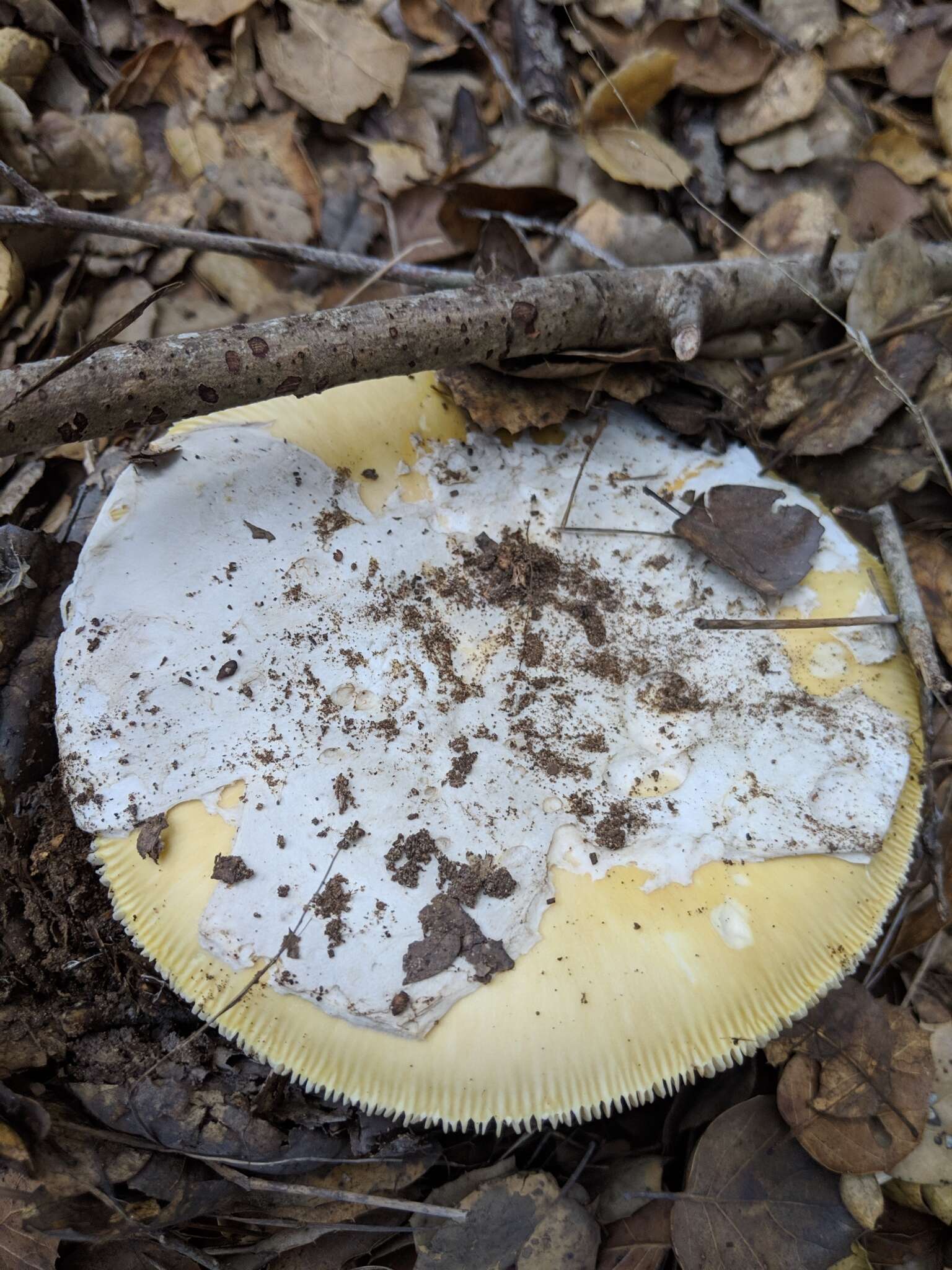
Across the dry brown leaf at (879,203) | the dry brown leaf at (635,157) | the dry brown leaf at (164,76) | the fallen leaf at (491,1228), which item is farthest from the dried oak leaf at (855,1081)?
the dry brown leaf at (164,76)

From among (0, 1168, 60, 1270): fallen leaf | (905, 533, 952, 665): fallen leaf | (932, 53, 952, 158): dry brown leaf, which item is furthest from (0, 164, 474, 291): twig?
(0, 1168, 60, 1270): fallen leaf

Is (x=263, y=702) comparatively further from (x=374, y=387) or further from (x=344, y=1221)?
(x=344, y=1221)

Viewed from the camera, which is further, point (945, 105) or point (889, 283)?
point (945, 105)

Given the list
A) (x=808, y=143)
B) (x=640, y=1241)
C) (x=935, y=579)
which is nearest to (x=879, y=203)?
(x=808, y=143)

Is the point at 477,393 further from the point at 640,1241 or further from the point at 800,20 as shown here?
the point at 800,20

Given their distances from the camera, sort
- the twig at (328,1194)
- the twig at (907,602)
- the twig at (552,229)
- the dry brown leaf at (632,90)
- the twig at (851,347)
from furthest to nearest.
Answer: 1. the dry brown leaf at (632,90)
2. the twig at (552,229)
3. the twig at (851,347)
4. the twig at (907,602)
5. the twig at (328,1194)

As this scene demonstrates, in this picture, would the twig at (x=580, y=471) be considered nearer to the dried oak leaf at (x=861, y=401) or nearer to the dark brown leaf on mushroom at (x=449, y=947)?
the dried oak leaf at (x=861, y=401)

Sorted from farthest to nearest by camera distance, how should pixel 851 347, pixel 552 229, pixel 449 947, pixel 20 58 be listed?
pixel 552 229, pixel 20 58, pixel 851 347, pixel 449 947
